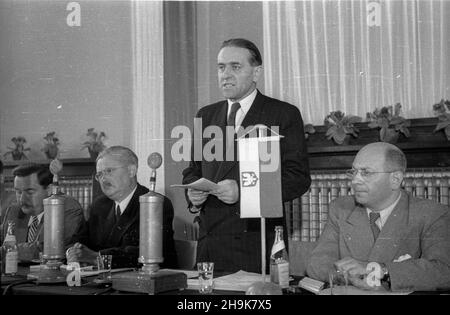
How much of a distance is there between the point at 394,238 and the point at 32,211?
78.8 inches

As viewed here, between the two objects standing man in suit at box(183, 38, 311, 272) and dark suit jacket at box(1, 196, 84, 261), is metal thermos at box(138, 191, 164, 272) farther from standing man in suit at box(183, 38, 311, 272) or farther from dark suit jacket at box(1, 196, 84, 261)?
dark suit jacket at box(1, 196, 84, 261)

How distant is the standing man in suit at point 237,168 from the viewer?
2572mm

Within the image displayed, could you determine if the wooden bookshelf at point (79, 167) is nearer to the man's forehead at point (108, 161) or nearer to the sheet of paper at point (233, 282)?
the man's forehead at point (108, 161)

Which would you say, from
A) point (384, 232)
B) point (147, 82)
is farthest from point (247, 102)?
point (384, 232)

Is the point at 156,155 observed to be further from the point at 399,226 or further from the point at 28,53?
the point at 28,53

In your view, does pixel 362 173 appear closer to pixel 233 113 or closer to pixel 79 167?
pixel 233 113

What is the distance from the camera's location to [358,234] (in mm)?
2141

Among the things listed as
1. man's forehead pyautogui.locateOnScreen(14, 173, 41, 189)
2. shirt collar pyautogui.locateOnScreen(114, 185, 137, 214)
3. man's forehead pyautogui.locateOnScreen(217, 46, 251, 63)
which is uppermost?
man's forehead pyautogui.locateOnScreen(217, 46, 251, 63)

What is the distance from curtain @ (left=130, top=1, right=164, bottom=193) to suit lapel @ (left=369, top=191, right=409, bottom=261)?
150cm

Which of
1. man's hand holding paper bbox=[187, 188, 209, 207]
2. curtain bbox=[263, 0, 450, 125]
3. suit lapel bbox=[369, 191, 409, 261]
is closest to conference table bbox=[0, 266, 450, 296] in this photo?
suit lapel bbox=[369, 191, 409, 261]

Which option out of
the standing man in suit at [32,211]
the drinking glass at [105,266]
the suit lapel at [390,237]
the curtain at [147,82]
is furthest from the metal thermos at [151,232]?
the curtain at [147,82]

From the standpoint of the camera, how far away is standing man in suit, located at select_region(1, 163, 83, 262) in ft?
8.90
